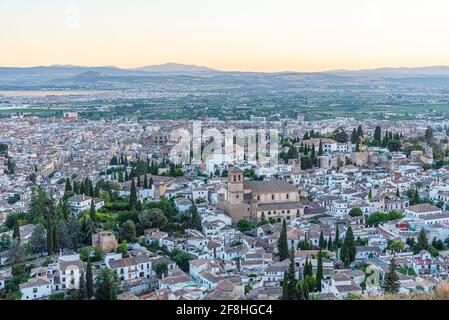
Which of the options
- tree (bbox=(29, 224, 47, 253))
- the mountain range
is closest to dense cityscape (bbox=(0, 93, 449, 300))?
tree (bbox=(29, 224, 47, 253))

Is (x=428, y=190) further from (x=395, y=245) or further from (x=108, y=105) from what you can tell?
(x=108, y=105)

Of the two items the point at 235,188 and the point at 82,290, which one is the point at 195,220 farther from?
the point at 82,290

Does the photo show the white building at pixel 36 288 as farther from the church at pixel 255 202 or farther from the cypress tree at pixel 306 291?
the church at pixel 255 202

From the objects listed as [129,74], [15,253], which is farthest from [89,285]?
[129,74]

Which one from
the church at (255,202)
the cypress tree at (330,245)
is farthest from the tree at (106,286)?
the church at (255,202)
